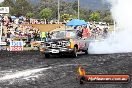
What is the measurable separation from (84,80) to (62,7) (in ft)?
345

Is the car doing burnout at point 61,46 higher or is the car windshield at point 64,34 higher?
the car windshield at point 64,34

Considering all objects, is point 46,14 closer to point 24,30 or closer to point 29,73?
point 24,30

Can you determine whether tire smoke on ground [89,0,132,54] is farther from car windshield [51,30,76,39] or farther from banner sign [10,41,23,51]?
banner sign [10,41,23,51]

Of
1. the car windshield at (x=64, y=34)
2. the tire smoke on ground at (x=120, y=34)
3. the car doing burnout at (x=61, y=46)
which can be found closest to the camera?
the car doing burnout at (x=61, y=46)

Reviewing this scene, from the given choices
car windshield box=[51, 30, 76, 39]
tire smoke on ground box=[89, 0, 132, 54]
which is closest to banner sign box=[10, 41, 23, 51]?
tire smoke on ground box=[89, 0, 132, 54]

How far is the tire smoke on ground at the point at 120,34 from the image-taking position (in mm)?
28312

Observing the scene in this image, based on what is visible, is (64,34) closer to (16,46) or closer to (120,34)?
(120,34)

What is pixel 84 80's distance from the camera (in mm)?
12336

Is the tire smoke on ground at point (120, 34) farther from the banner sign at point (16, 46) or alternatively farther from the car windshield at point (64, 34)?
the banner sign at point (16, 46)

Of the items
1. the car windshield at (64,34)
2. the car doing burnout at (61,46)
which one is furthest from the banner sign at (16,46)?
the car doing burnout at (61,46)

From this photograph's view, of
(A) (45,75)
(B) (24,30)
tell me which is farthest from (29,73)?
(B) (24,30)

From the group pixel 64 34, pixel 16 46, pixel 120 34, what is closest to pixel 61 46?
pixel 64 34

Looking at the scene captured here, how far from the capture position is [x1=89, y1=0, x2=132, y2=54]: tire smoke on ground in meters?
28.3

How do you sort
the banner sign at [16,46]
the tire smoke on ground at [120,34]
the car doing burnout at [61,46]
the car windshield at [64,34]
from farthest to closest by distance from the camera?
the banner sign at [16,46] < the tire smoke on ground at [120,34] < the car windshield at [64,34] < the car doing burnout at [61,46]
